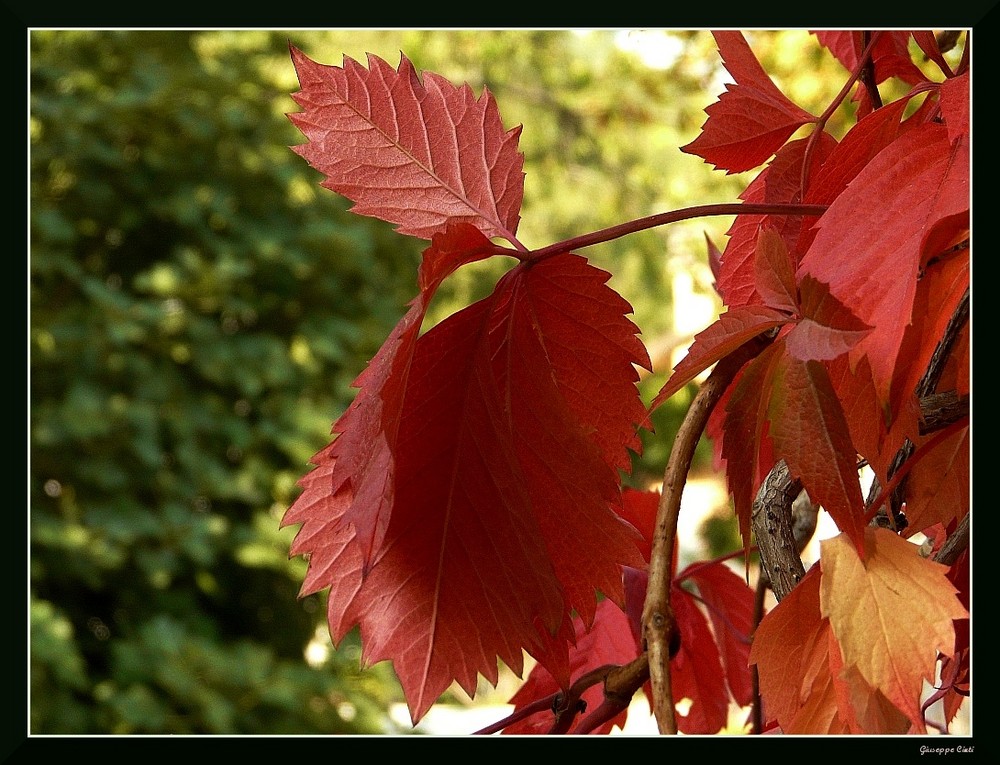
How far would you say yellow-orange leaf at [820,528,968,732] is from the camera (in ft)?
0.67

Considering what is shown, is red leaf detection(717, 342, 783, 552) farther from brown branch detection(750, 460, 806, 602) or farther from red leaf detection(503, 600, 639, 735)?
red leaf detection(503, 600, 639, 735)

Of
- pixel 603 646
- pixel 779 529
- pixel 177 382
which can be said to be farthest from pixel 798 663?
pixel 177 382

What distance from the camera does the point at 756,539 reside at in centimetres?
26

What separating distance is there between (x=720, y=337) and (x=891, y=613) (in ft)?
0.23

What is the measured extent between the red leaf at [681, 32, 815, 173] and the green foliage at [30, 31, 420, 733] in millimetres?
1551

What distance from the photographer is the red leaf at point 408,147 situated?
0.82 ft

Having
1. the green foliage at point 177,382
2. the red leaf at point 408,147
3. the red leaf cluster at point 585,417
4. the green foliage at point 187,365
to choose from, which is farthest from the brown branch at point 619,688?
the green foliage at point 177,382

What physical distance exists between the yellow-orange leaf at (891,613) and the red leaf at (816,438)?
2cm

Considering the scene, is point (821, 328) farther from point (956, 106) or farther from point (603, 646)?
point (603, 646)

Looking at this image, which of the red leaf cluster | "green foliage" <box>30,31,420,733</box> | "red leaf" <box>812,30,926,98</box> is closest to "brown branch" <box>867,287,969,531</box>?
the red leaf cluster

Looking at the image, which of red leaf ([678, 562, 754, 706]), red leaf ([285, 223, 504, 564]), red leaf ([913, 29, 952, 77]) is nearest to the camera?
red leaf ([285, 223, 504, 564])

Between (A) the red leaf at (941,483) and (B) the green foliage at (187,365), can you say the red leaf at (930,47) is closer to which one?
(A) the red leaf at (941,483)

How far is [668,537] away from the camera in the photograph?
8.9 inches
